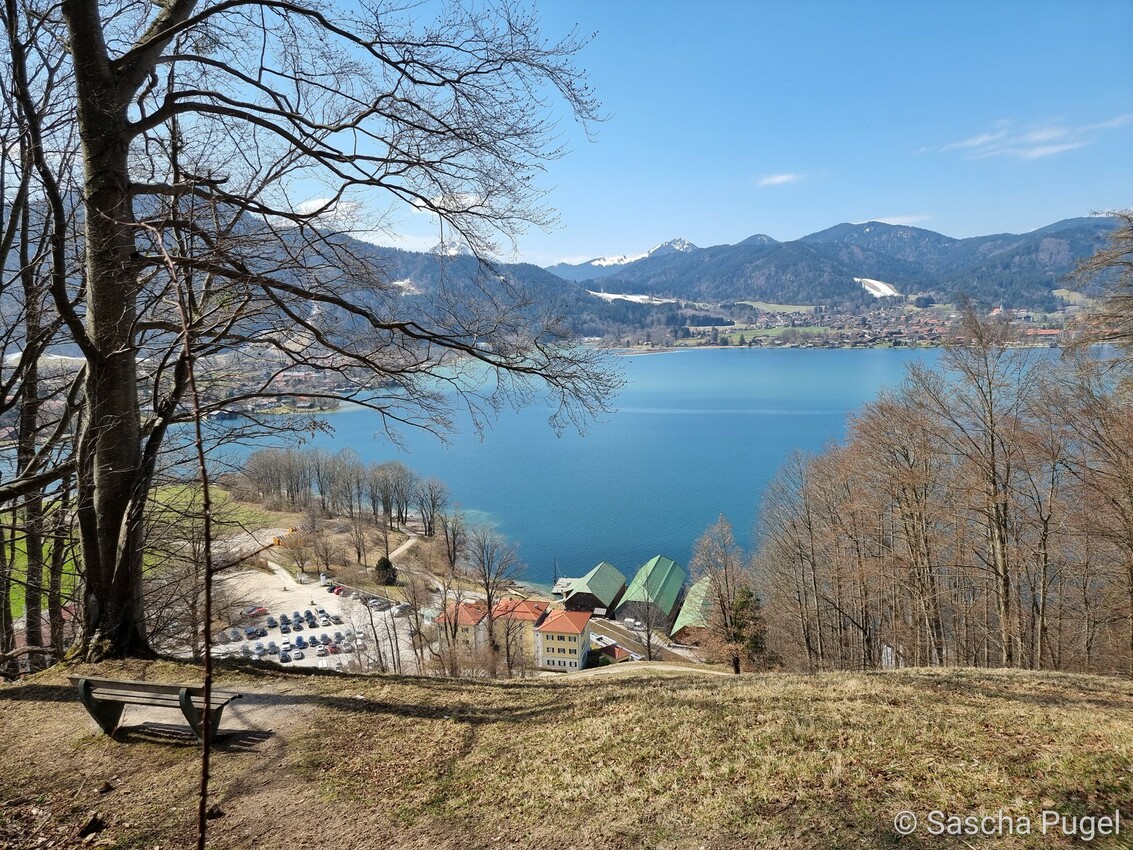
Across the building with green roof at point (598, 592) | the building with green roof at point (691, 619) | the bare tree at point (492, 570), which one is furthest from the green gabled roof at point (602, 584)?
the building with green roof at point (691, 619)

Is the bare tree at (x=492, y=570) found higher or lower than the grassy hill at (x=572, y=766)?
lower

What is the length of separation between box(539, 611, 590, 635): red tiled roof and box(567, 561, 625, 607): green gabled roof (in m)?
4.50

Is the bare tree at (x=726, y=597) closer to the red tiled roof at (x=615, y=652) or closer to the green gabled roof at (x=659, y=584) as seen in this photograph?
the red tiled roof at (x=615, y=652)

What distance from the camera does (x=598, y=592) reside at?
29641mm

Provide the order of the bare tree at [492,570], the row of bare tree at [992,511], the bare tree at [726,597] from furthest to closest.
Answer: the bare tree at [492,570]
the bare tree at [726,597]
the row of bare tree at [992,511]

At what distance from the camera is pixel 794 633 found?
19094 mm

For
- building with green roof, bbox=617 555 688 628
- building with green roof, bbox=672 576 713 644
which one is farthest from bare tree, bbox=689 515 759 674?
building with green roof, bbox=617 555 688 628

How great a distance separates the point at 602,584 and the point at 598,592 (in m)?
0.59

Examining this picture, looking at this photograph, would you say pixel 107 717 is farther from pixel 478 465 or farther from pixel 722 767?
pixel 478 465

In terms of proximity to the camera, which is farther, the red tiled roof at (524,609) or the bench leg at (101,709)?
the red tiled roof at (524,609)

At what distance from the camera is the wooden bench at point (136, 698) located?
11.6 ft

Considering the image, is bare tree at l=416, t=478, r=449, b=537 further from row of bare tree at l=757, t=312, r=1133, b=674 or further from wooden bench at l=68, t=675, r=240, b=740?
wooden bench at l=68, t=675, r=240, b=740

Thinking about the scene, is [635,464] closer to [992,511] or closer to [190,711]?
[992,511]

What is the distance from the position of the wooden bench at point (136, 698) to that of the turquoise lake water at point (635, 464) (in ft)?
50.1
